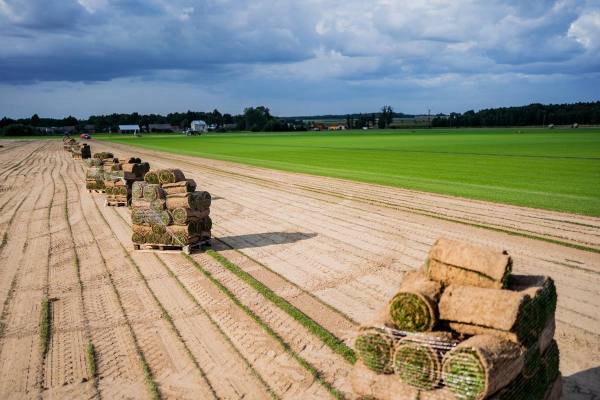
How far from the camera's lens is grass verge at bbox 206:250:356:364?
309 inches

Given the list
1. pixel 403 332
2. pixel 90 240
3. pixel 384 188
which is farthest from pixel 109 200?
pixel 403 332

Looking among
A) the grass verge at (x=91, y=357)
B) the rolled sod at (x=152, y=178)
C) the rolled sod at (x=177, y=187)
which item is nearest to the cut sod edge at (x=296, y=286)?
the rolled sod at (x=177, y=187)

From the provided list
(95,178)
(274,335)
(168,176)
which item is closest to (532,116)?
(95,178)

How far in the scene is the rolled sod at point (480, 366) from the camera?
4.77m

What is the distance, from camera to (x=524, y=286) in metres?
6.08

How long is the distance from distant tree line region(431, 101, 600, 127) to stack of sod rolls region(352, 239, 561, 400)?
160022mm

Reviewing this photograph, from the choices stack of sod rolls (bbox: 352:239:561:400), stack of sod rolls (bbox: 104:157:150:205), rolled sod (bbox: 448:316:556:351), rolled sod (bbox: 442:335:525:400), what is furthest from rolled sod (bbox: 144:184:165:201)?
rolled sod (bbox: 442:335:525:400)

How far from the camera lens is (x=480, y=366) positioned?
4.79 meters

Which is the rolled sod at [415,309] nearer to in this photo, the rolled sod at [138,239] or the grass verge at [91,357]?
the grass verge at [91,357]

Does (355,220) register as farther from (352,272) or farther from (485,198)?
(485,198)

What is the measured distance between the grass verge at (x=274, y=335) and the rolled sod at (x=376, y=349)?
1.35m

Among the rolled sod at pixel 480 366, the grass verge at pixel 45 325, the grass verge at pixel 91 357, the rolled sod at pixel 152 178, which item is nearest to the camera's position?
the rolled sod at pixel 480 366

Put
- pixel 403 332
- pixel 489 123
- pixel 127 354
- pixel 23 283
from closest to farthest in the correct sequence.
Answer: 1. pixel 403 332
2. pixel 127 354
3. pixel 23 283
4. pixel 489 123

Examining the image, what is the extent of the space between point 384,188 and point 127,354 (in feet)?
63.8
